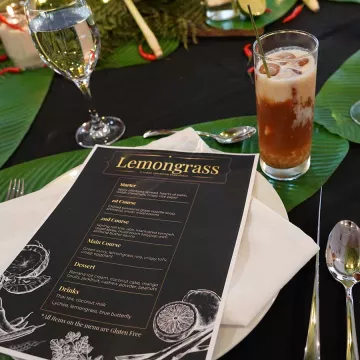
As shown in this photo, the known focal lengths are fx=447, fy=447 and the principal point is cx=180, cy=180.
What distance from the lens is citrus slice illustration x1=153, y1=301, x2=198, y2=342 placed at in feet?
1.28

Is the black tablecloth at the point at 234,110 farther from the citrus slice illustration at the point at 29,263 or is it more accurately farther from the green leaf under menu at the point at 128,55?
the citrus slice illustration at the point at 29,263

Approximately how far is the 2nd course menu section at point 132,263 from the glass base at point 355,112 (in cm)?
21

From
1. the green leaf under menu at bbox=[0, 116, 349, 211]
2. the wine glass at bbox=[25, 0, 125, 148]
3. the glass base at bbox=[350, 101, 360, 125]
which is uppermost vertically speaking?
the wine glass at bbox=[25, 0, 125, 148]

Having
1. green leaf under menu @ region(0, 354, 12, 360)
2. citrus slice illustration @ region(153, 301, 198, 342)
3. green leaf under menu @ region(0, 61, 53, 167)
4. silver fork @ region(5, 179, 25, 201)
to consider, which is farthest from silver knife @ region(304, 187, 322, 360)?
green leaf under menu @ region(0, 61, 53, 167)

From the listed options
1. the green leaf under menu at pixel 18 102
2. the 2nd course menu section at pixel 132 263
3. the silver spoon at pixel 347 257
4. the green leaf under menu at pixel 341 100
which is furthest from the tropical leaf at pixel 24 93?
the silver spoon at pixel 347 257

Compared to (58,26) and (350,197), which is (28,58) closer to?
(58,26)

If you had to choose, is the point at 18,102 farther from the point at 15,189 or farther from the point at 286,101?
the point at 286,101

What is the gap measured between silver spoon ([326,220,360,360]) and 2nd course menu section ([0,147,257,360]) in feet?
0.33

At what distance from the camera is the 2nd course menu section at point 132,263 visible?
399 millimetres

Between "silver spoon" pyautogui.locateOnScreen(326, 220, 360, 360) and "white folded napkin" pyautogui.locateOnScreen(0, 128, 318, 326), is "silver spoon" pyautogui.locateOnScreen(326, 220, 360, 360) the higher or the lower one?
the lower one

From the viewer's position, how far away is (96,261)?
0.48 meters

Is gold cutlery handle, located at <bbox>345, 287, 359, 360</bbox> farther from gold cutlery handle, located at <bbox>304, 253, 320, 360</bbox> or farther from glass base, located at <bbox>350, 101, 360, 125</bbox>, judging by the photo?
glass base, located at <bbox>350, 101, 360, 125</bbox>

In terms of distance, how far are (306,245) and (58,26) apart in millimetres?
505

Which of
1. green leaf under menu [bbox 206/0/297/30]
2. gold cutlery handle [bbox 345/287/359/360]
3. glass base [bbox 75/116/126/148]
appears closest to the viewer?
gold cutlery handle [bbox 345/287/359/360]
